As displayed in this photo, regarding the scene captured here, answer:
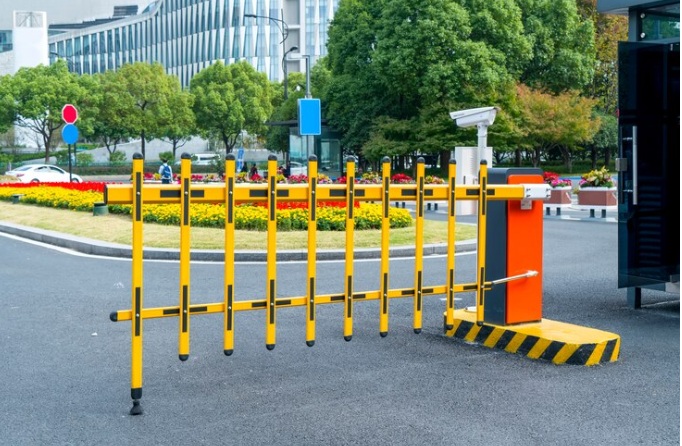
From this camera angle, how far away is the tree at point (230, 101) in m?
79.9

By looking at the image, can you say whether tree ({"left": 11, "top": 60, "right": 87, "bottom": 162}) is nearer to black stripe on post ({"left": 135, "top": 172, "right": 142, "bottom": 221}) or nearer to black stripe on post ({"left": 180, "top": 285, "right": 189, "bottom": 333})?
black stripe on post ({"left": 180, "top": 285, "right": 189, "bottom": 333})

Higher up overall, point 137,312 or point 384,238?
point 384,238

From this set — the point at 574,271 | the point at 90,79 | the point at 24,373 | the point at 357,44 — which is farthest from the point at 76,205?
the point at 90,79

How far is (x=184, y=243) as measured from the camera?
19.9 feet

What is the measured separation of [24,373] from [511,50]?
44.9 m

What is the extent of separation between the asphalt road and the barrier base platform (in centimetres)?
11

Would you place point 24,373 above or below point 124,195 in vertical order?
below

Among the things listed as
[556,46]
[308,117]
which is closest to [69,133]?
[308,117]

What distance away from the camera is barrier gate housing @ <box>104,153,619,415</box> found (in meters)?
5.96

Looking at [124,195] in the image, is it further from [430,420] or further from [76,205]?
[76,205]

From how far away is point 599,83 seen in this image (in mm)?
61500

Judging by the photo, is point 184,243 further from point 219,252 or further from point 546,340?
point 219,252

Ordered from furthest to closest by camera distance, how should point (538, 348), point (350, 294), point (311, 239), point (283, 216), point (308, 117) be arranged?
point (308, 117) → point (283, 216) → point (538, 348) → point (350, 294) → point (311, 239)

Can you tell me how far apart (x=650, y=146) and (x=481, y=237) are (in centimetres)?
300
